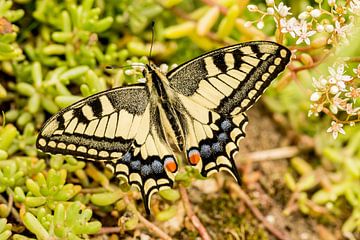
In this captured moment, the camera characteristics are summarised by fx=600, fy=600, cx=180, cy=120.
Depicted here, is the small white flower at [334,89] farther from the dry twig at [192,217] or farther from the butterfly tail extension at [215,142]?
the dry twig at [192,217]

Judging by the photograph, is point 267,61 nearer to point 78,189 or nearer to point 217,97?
point 217,97

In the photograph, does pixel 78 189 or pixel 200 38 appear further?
pixel 200 38

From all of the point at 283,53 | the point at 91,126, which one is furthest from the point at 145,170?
the point at 283,53

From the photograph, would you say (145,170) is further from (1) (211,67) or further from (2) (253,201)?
(2) (253,201)

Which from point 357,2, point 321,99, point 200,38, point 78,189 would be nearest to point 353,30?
point 357,2

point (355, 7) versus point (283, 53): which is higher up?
point (355, 7)

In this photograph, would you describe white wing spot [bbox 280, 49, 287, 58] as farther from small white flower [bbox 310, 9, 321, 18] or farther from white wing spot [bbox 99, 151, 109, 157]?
white wing spot [bbox 99, 151, 109, 157]

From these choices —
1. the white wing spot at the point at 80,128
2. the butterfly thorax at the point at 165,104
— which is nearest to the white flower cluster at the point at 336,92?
the butterfly thorax at the point at 165,104
